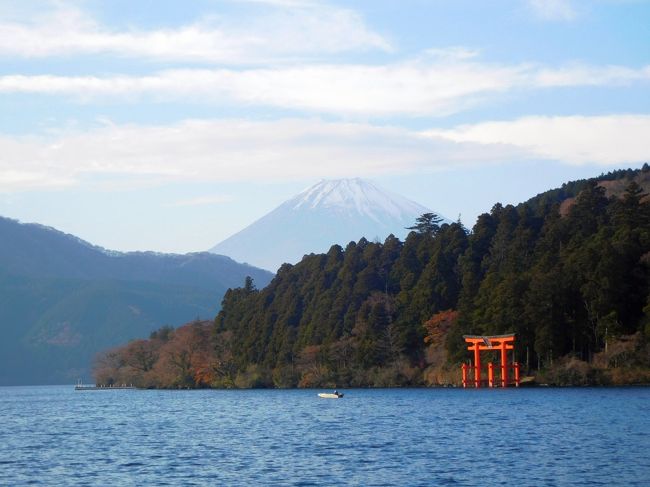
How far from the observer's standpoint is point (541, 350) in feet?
291

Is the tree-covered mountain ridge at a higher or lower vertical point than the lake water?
higher

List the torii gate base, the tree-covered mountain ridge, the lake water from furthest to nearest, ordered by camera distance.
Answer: the torii gate base
the tree-covered mountain ridge
the lake water

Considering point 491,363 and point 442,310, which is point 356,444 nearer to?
point 491,363

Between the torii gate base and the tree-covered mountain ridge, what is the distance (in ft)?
6.04

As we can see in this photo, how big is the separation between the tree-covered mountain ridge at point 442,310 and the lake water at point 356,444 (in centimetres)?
1230

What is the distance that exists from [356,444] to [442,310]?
61.3 m

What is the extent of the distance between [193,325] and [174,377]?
7.00 meters

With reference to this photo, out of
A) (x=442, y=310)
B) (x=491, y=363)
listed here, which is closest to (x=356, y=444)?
(x=491, y=363)

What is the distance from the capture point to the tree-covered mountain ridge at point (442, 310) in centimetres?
8806

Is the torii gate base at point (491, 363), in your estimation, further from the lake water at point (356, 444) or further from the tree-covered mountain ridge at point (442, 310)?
the lake water at point (356, 444)

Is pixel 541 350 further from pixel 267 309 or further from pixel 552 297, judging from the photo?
pixel 267 309

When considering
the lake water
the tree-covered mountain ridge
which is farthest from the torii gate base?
the lake water

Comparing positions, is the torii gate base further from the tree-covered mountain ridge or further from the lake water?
the lake water

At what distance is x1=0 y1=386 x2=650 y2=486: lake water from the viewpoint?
36.2 metres
